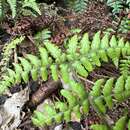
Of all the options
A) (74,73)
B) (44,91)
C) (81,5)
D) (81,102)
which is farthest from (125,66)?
(81,5)

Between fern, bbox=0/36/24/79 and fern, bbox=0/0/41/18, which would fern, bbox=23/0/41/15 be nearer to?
fern, bbox=0/0/41/18

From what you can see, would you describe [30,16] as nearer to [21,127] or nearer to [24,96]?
[24,96]

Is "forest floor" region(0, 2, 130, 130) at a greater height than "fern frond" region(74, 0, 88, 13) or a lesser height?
lesser

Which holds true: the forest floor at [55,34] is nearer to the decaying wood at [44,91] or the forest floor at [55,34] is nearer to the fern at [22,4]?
the decaying wood at [44,91]

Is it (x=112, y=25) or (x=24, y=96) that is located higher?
(x=112, y=25)

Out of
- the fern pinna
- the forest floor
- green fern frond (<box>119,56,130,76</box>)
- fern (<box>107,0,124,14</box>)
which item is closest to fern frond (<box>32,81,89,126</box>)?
the fern pinna

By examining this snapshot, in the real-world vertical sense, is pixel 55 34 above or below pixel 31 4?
below

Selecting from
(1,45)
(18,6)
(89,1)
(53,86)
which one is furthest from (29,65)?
(89,1)

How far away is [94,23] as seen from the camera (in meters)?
3.45

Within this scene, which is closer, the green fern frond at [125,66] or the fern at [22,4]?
the green fern frond at [125,66]

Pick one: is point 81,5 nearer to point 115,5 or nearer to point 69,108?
point 115,5

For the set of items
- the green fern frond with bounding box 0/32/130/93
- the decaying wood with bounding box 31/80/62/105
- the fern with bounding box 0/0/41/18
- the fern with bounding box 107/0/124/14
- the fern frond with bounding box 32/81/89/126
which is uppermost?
the fern with bounding box 0/0/41/18

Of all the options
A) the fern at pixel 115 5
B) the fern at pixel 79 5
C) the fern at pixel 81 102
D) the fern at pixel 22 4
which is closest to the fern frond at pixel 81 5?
the fern at pixel 79 5

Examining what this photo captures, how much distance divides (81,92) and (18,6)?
1554 millimetres
